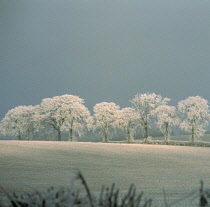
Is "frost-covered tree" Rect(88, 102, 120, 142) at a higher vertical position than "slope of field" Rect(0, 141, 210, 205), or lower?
higher

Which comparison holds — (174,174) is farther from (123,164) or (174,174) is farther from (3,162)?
(3,162)

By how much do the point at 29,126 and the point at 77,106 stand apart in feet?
25.9

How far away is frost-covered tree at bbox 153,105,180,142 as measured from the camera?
1849 inches

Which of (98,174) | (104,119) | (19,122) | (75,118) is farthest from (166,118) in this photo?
(98,174)

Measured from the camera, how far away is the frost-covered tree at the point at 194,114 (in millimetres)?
45625

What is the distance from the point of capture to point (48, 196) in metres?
1.15

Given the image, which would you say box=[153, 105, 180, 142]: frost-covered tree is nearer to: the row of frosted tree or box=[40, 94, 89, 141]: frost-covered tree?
the row of frosted tree

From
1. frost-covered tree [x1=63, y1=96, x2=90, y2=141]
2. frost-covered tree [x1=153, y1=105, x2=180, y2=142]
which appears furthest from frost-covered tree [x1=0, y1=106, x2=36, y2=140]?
frost-covered tree [x1=153, y1=105, x2=180, y2=142]

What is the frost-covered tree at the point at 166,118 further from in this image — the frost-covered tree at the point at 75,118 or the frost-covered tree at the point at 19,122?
the frost-covered tree at the point at 19,122

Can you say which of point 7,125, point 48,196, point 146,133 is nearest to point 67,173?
point 48,196

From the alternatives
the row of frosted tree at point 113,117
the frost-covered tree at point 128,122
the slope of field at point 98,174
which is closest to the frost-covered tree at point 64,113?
the row of frosted tree at point 113,117

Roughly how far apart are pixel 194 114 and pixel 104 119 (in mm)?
12238

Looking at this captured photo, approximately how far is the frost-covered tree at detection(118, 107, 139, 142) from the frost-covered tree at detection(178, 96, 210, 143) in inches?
250

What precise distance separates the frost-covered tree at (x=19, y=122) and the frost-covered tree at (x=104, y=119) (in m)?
8.82
